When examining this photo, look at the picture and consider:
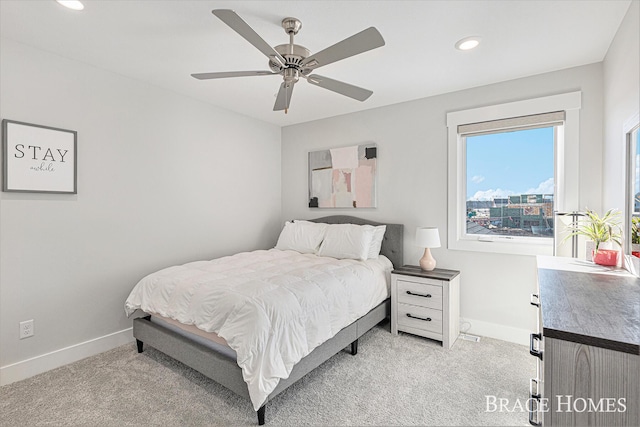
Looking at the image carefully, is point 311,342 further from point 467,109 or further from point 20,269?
point 467,109

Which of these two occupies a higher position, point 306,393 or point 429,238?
point 429,238

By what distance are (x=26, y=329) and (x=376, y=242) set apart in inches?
122

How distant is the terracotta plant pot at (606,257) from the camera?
1979 mm

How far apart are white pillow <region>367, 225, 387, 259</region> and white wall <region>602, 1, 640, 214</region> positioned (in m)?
1.89

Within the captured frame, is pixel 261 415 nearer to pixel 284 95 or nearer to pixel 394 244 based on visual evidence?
pixel 284 95

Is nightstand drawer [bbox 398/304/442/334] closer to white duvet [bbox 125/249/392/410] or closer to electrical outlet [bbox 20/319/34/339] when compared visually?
white duvet [bbox 125/249/392/410]

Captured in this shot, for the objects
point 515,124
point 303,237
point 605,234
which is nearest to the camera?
point 605,234

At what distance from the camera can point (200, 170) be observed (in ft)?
11.5

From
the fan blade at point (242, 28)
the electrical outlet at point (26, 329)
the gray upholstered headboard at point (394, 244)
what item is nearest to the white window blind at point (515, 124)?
the gray upholstered headboard at point (394, 244)

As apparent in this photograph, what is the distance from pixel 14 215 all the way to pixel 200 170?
1.60 meters

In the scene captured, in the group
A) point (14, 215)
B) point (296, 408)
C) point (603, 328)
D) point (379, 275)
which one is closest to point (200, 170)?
point (14, 215)

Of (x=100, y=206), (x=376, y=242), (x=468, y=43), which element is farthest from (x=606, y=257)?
(x=100, y=206)

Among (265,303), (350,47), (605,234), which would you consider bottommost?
(265,303)

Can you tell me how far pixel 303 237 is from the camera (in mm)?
3779
